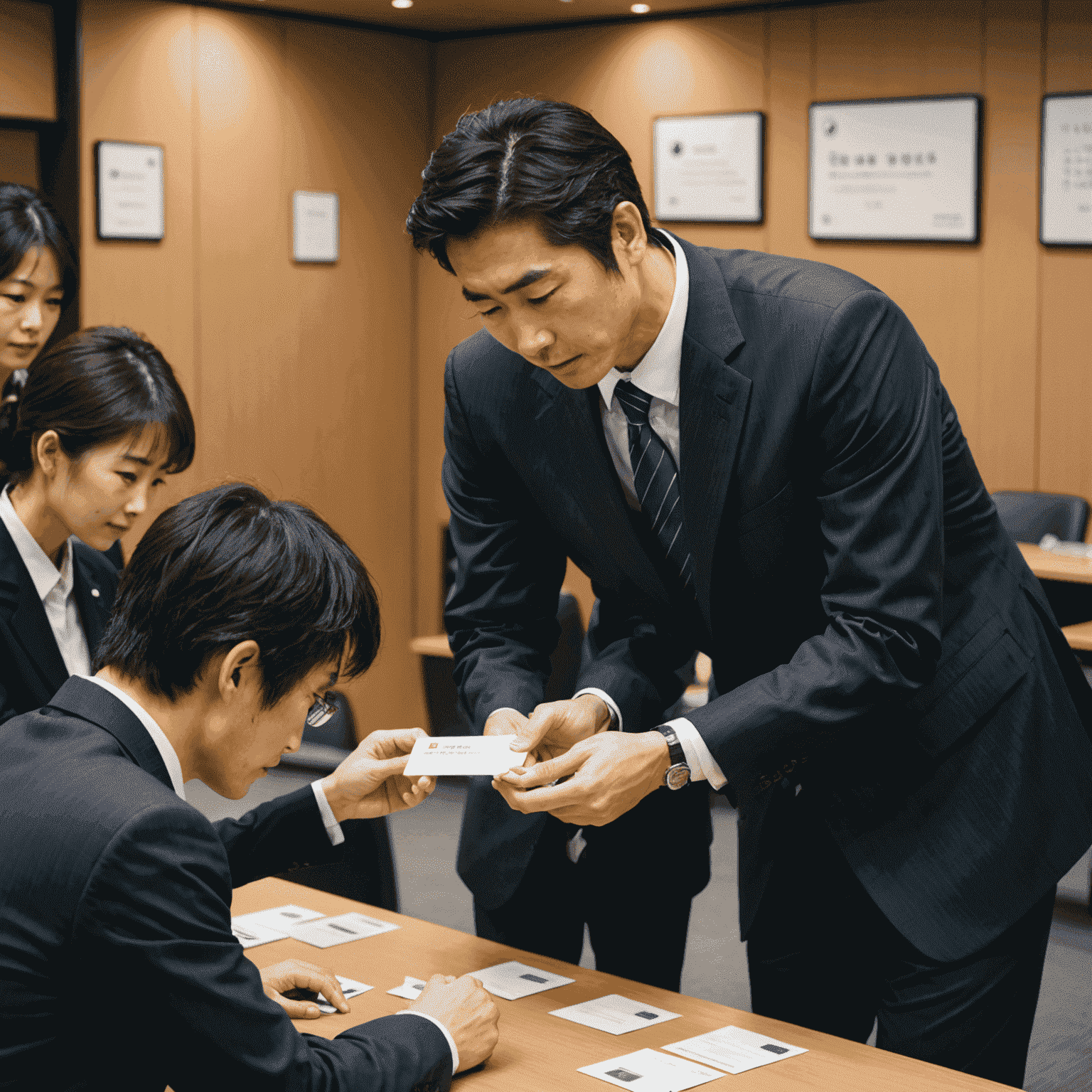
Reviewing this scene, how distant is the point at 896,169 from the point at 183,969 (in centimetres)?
524

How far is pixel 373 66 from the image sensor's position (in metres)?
6.91

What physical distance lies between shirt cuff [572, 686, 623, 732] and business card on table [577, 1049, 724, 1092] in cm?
57

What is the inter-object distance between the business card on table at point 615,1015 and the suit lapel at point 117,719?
2.08 ft

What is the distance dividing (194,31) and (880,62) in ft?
9.36

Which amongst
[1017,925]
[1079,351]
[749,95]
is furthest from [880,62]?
[1017,925]

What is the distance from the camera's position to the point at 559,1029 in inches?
72.2

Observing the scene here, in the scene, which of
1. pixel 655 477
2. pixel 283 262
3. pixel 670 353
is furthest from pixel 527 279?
pixel 283 262

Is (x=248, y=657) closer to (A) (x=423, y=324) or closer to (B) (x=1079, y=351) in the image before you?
(B) (x=1079, y=351)

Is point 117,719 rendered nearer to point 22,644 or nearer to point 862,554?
point 862,554

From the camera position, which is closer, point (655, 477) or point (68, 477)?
point (655, 477)

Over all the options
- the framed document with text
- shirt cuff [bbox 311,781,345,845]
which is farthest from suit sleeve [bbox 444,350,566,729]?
the framed document with text

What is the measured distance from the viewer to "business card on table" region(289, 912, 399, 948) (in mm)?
2166

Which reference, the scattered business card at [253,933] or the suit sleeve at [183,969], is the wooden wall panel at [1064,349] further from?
the suit sleeve at [183,969]

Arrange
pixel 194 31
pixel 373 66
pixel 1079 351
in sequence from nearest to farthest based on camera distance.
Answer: pixel 1079 351, pixel 194 31, pixel 373 66
